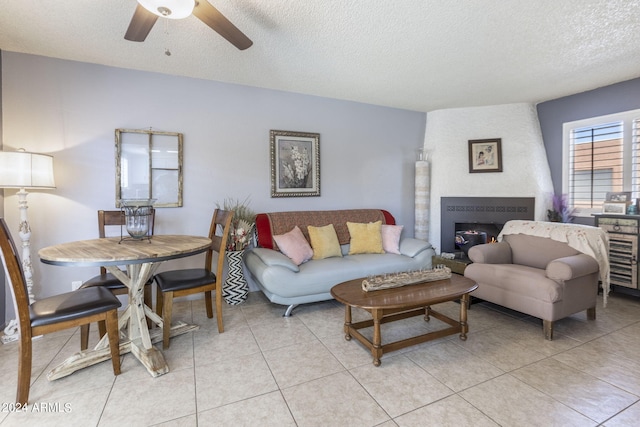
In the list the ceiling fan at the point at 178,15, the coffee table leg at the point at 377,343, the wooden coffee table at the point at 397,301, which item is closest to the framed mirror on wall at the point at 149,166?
the ceiling fan at the point at 178,15

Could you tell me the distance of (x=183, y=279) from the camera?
92.7 inches

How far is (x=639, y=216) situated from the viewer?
3086 millimetres

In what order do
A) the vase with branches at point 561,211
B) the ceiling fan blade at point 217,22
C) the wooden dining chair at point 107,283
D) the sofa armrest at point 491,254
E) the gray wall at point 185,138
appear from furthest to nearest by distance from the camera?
the vase with branches at point 561,211 < the sofa armrest at point 491,254 < the gray wall at point 185,138 < the wooden dining chair at point 107,283 < the ceiling fan blade at point 217,22

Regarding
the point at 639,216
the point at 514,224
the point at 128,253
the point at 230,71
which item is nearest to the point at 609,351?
the point at 514,224

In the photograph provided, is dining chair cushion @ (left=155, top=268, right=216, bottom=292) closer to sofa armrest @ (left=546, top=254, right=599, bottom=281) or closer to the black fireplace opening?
sofa armrest @ (left=546, top=254, right=599, bottom=281)

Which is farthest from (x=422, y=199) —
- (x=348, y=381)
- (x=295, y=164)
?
(x=348, y=381)

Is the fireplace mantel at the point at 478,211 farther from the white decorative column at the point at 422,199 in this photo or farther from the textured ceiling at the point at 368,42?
the textured ceiling at the point at 368,42

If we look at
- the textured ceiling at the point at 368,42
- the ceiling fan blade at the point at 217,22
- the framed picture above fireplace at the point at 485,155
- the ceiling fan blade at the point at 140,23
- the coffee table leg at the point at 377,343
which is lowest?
the coffee table leg at the point at 377,343

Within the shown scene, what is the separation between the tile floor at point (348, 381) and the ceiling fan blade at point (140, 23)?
2187mm

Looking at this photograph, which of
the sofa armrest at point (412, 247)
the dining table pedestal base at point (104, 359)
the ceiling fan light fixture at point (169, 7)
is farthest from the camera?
the sofa armrest at point (412, 247)

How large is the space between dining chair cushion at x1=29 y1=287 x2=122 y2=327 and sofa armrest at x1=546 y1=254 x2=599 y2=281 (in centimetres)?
323

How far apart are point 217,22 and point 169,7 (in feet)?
0.89

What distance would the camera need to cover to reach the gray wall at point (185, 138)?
9.03ft

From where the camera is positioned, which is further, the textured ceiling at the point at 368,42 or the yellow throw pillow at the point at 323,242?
the yellow throw pillow at the point at 323,242
